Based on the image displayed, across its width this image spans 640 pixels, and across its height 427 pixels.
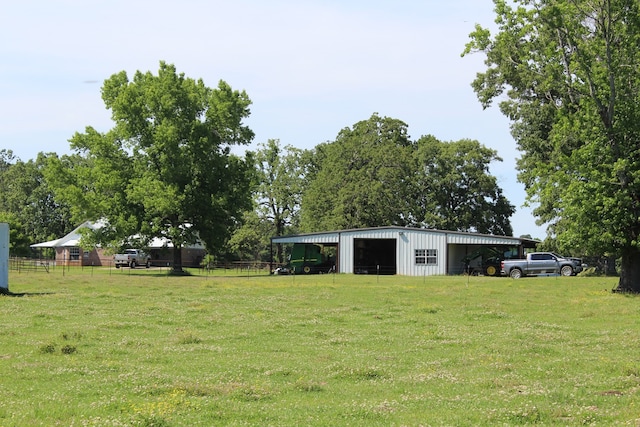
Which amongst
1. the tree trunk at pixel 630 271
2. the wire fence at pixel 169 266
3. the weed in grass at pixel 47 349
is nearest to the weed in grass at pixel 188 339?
the weed in grass at pixel 47 349

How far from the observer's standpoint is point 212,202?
58.2m

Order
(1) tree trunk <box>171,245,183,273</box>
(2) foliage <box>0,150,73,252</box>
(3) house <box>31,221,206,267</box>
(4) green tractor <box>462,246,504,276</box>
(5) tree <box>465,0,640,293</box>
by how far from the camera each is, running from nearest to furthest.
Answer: (5) tree <box>465,0,640,293</box> < (4) green tractor <box>462,246,504,276</box> < (1) tree trunk <box>171,245,183,273</box> < (3) house <box>31,221,206,267</box> < (2) foliage <box>0,150,73,252</box>

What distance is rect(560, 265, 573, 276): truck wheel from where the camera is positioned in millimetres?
51312

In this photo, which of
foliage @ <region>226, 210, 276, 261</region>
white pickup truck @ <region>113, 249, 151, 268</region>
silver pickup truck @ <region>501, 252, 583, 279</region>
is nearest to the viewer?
silver pickup truck @ <region>501, 252, 583, 279</region>

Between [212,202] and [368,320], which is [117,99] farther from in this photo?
[368,320]

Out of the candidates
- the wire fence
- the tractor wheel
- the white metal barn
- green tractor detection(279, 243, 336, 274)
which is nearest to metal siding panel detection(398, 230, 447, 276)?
the white metal barn

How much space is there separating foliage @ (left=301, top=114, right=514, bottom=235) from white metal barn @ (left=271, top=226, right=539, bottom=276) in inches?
457

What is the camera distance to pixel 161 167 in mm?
58688

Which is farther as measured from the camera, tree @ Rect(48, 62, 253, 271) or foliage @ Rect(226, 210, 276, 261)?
foliage @ Rect(226, 210, 276, 261)

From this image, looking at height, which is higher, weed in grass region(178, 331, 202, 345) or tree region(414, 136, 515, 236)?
tree region(414, 136, 515, 236)

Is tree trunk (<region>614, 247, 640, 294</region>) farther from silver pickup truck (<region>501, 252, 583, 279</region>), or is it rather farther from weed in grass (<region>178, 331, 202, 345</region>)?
weed in grass (<region>178, 331, 202, 345</region>)

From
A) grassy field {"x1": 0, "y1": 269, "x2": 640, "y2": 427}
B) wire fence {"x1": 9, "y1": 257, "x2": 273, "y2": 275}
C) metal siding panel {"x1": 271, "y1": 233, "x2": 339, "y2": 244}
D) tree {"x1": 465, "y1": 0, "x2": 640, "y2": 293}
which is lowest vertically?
grassy field {"x1": 0, "y1": 269, "x2": 640, "y2": 427}

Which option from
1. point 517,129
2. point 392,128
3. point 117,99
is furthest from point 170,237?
point 392,128

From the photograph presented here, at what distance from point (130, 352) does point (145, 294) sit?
18309mm
